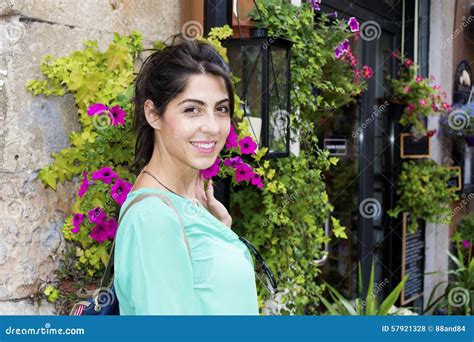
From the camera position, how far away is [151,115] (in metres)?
1.70

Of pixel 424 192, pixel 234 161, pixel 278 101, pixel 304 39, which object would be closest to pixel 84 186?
pixel 234 161

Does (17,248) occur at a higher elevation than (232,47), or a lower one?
lower

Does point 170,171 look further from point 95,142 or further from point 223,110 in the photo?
point 95,142

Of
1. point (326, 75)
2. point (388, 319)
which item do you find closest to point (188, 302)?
point (388, 319)

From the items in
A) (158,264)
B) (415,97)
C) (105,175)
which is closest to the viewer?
(158,264)

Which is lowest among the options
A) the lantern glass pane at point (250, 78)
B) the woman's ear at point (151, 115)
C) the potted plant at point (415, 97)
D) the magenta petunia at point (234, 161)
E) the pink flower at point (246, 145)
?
the magenta petunia at point (234, 161)

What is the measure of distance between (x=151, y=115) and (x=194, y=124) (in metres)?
0.14

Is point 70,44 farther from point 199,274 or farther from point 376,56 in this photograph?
point 376,56

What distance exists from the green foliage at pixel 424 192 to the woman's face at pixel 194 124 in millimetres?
4020

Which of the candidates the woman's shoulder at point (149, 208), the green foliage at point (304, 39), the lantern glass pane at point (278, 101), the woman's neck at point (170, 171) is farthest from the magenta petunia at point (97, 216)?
the green foliage at point (304, 39)

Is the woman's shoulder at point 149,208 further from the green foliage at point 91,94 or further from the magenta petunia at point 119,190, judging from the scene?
the green foliage at point 91,94

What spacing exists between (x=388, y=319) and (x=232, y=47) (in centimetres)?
136

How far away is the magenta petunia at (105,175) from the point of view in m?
2.17

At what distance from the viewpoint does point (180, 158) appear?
1679mm
